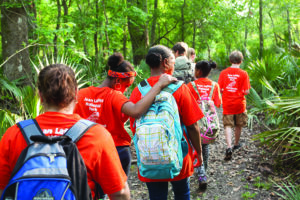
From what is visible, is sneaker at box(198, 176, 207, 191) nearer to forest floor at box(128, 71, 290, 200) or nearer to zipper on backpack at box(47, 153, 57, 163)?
forest floor at box(128, 71, 290, 200)

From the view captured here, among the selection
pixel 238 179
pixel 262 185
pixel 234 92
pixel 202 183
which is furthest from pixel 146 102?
pixel 234 92

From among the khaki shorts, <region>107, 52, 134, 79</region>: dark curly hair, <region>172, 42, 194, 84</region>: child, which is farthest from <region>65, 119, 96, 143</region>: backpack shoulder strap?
the khaki shorts

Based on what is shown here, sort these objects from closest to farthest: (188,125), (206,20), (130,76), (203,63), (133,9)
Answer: (188,125)
(130,76)
(203,63)
(133,9)
(206,20)

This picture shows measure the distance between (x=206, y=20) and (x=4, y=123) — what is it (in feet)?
43.2

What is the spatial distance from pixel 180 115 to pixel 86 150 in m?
1.45

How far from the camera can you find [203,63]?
4707mm

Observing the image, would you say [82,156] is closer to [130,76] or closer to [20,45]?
[130,76]

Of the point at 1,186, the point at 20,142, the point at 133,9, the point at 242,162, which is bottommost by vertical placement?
the point at 242,162

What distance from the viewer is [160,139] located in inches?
96.7

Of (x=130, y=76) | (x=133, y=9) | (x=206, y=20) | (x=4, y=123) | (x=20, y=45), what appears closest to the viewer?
(x=130, y=76)

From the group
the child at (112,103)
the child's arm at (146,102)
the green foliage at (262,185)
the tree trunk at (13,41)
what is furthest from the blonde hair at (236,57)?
the tree trunk at (13,41)

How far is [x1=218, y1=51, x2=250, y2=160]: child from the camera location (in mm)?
5754

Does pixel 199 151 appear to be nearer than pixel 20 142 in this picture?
No

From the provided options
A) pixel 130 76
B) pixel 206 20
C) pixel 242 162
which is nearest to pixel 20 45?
pixel 130 76
